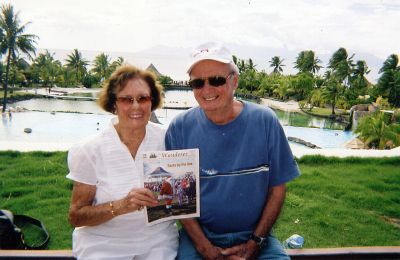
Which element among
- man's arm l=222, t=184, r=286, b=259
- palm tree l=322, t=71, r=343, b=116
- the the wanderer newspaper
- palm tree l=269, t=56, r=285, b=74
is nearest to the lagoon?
palm tree l=322, t=71, r=343, b=116

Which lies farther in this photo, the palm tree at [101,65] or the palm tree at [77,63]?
the palm tree at [77,63]

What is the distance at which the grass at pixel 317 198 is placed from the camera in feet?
13.9

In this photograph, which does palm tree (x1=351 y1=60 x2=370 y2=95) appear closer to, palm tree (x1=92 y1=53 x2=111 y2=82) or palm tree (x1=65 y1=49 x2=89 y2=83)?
palm tree (x1=92 y1=53 x2=111 y2=82)

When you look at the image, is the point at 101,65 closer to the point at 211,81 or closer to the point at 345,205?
the point at 345,205

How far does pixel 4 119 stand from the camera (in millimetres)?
34969

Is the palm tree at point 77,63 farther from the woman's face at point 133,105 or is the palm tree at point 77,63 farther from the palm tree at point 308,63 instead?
the woman's face at point 133,105

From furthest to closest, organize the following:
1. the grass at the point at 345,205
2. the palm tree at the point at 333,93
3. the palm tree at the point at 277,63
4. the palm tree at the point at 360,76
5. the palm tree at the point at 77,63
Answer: the palm tree at the point at 277,63
the palm tree at the point at 77,63
the palm tree at the point at 360,76
the palm tree at the point at 333,93
the grass at the point at 345,205

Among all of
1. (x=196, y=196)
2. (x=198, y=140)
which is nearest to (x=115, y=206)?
(x=196, y=196)

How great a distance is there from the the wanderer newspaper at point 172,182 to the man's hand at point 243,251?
12.7 inches

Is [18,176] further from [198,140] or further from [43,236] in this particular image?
[198,140]

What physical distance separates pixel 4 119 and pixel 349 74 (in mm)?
44061

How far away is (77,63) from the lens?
5966 centimetres

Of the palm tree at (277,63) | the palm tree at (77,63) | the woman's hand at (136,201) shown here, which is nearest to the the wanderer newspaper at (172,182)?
the woman's hand at (136,201)

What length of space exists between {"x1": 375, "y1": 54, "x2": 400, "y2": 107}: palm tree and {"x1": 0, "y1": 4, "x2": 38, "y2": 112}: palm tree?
4144 centimetres
